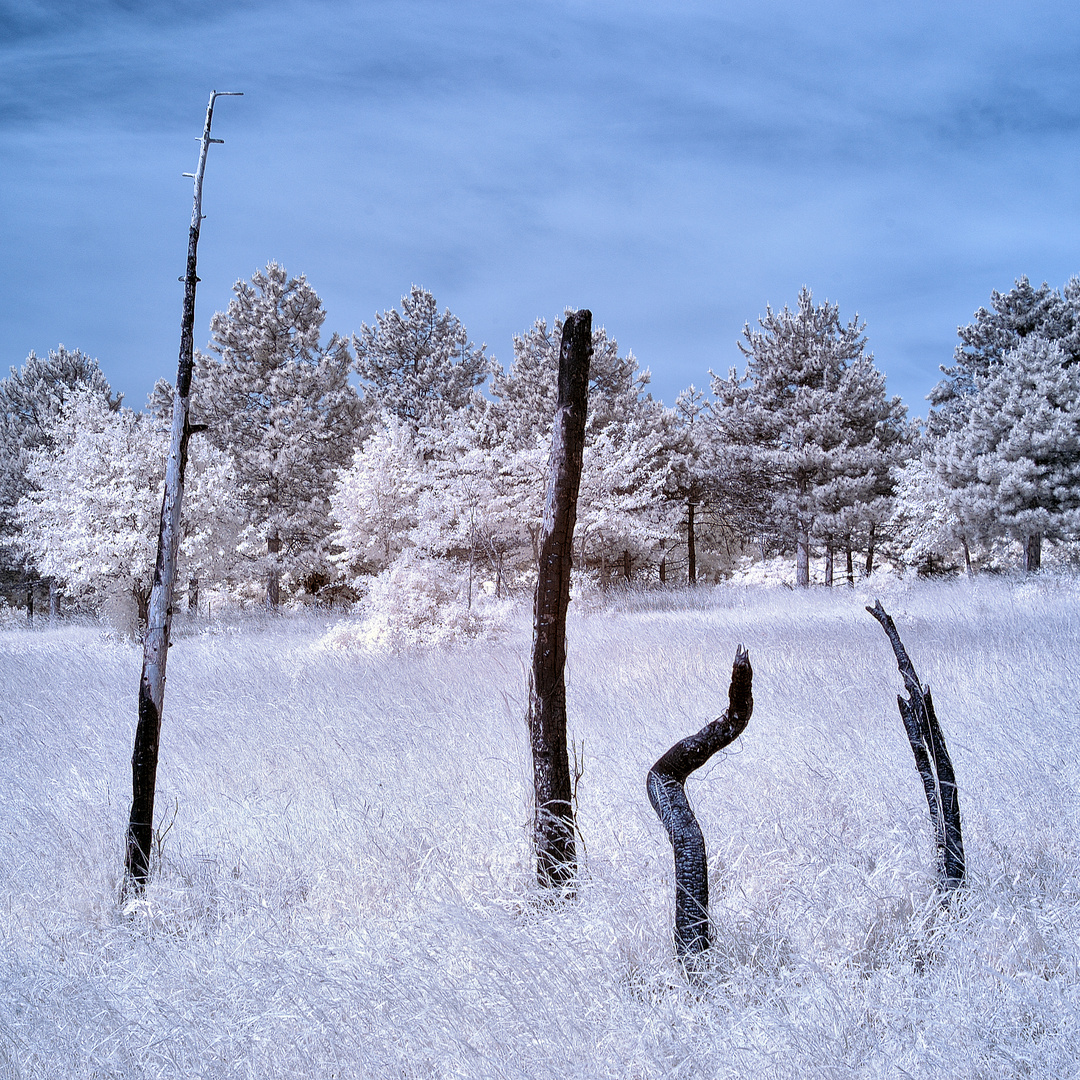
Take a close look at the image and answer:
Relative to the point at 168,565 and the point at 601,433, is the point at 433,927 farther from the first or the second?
the point at 601,433

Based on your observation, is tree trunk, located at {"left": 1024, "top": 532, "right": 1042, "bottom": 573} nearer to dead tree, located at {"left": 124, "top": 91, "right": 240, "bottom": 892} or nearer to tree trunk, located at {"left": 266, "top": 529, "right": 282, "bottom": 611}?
dead tree, located at {"left": 124, "top": 91, "right": 240, "bottom": 892}

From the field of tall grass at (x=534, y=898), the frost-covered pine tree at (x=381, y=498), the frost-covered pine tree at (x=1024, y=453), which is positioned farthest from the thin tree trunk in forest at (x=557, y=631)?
the frost-covered pine tree at (x=1024, y=453)

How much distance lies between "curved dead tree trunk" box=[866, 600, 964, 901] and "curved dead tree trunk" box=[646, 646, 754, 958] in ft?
2.69

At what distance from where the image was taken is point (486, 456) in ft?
63.1

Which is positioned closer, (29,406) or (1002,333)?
(1002,333)

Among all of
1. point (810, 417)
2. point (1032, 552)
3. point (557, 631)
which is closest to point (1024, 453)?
point (1032, 552)

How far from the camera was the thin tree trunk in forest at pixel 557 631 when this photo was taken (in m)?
3.41

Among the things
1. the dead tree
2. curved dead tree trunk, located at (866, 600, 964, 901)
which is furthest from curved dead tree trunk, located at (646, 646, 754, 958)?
the dead tree

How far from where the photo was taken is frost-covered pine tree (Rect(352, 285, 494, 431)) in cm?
2591

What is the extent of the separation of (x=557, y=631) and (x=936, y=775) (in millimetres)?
1873

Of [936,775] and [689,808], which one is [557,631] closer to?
[689,808]

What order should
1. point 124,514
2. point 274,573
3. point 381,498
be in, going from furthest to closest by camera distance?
1. point 274,573
2. point 381,498
3. point 124,514

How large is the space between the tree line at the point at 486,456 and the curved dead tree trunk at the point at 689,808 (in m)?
11.3

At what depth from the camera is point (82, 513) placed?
1598 cm
